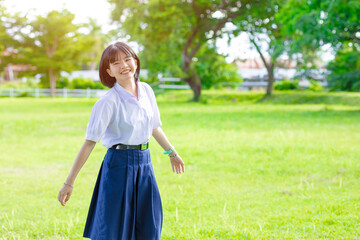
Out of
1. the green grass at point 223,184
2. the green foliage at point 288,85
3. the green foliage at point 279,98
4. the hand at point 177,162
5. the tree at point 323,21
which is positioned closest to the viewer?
the hand at point 177,162

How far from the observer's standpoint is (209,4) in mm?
26547

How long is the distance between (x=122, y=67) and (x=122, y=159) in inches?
22.0

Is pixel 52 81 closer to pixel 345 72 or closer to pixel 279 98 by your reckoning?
pixel 279 98

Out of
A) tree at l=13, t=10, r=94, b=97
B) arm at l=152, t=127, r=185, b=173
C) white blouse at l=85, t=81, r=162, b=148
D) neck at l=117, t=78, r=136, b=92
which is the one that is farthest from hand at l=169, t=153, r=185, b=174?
tree at l=13, t=10, r=94, b=97

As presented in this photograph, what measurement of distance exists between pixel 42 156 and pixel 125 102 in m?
6.30

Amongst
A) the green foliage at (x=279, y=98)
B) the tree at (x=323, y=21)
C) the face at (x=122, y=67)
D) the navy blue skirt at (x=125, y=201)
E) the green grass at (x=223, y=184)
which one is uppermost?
the tree at (x=323, y=21)

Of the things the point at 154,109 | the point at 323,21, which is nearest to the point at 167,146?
the point at 154,109

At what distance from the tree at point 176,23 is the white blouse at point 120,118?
2295 cm

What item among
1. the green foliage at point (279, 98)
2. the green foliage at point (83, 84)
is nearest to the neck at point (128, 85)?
the green foliage at point (279, 98)

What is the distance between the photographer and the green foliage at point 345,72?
29.9 m

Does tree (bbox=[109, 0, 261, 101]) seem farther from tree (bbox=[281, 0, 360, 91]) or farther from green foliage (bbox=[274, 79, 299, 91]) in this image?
green foliage (bbox=[274, 79, 299, 91])

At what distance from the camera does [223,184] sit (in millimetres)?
6453

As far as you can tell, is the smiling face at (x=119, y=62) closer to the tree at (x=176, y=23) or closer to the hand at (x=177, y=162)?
the hand at (x=177, y=162)

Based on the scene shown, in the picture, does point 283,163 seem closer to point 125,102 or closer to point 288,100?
point 125,102
